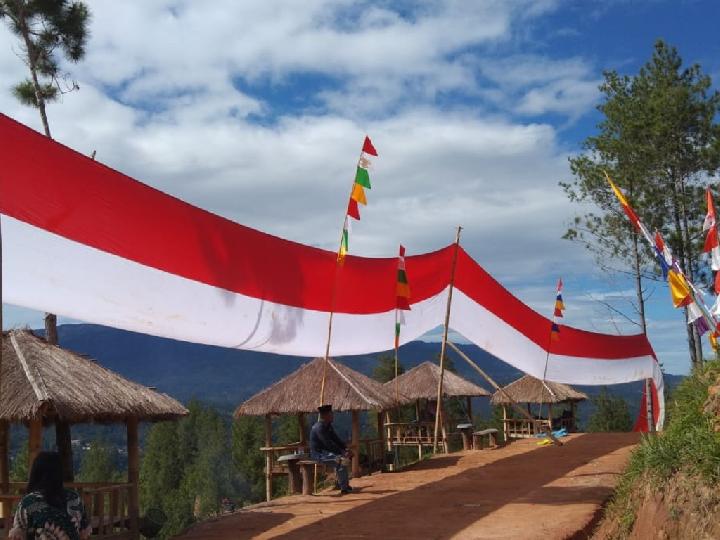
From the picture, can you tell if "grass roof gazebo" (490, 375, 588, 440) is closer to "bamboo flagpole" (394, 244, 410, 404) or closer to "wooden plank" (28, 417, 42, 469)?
"bamboo flagpole" (394, 244, 410, 404)

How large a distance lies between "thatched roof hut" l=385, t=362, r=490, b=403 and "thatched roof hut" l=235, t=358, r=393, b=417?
638cm

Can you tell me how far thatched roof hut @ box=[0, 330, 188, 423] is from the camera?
846 centimetres

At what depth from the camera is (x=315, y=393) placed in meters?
17.6

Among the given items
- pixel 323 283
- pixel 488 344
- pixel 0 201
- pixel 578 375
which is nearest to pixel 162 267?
pixel 0 201

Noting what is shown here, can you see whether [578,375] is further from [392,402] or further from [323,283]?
[323,283]

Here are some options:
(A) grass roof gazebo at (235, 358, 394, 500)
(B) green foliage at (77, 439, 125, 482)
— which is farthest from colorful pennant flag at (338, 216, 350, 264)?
(B) green foliage at (77, 439, 125, 482)

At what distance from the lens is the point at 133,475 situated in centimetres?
1042

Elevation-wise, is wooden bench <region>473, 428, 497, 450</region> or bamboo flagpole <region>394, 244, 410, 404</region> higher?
bamboo flagpole <region>394, 244, 410, 404</region>

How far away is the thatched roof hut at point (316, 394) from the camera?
16.2 m

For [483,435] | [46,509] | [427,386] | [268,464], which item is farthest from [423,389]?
[46,509]

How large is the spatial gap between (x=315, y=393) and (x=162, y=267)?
36.4 feet

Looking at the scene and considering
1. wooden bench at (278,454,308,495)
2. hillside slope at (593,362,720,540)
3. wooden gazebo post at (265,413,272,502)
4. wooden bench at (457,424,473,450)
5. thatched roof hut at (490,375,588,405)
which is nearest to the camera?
hillside slope at (593,362,720,540)

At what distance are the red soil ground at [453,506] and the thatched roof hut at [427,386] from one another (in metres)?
12.1

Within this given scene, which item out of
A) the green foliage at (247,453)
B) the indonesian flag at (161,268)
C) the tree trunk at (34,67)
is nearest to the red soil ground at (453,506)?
the indonesian flag at (161,268)
